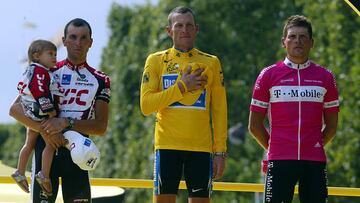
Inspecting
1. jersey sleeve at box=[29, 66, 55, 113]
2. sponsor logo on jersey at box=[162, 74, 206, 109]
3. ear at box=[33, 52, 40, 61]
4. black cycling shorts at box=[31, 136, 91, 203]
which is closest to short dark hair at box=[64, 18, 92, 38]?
ear at box=[33, 52, 40, 61]

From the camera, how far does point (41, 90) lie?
23.9 feet

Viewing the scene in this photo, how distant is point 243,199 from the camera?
2753 cm

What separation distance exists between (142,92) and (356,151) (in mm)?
15430

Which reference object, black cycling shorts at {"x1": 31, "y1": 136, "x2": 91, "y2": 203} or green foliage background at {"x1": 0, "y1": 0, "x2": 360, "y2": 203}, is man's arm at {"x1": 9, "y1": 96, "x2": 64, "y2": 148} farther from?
green foliage background at {"x1": 0, "y1": 0, "x2": 360, "y2": 203}

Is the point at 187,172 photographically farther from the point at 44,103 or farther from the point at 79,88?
the point at 44,103

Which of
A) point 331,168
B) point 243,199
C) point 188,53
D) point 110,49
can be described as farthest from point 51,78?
point 110,49

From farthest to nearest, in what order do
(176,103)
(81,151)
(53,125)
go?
(176,103) < (53,125) < (81,151)

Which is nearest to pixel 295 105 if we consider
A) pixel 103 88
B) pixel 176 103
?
pixel 176 103

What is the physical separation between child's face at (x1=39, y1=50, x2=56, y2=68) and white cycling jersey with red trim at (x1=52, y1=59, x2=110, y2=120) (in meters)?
0.10

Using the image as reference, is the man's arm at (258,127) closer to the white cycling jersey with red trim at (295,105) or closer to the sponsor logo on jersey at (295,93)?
the white cycling jersey with red trim at (295,105)

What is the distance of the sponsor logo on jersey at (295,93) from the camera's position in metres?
7.34

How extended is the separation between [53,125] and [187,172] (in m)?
0.96

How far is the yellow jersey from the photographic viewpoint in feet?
24.4

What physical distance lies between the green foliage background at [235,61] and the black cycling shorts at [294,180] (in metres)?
15.2
